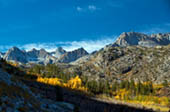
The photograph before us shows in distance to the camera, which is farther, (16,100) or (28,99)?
(28,99)

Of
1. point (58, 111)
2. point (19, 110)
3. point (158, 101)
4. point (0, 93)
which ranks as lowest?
point (158, 101)

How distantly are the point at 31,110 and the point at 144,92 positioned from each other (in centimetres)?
13751

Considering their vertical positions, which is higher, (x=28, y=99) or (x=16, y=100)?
(x=16, y=100)

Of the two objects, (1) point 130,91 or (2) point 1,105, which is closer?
(2) point 1,105

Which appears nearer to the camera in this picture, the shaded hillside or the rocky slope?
the rocky slope

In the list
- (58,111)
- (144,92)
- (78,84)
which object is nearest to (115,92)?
(144,92)

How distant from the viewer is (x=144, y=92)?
139500 mm

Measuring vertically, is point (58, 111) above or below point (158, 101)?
above

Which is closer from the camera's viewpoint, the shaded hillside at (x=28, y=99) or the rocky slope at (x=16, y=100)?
the rocky slope at (x=16, y=100)

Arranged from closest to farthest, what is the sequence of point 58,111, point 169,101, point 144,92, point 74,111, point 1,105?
1. point 1,105
2. point 58,111
3. point 74,111
4. point 169,101
5. point 144,92

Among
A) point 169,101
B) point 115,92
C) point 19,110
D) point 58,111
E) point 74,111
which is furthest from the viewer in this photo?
point 115,92

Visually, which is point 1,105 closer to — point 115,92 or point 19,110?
point 19,110

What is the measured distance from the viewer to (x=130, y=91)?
145 meters

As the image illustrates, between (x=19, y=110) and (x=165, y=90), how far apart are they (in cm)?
15610
